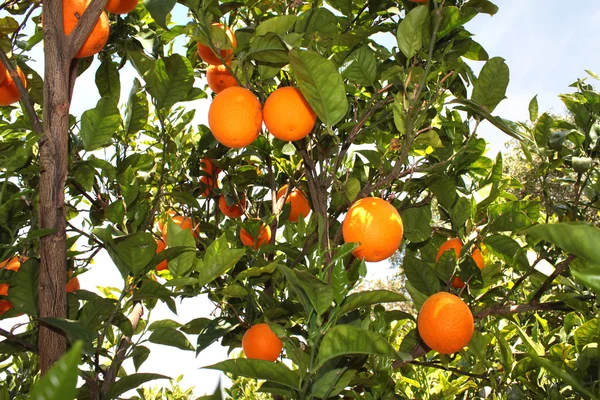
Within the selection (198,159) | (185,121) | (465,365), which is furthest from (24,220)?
(465,365)

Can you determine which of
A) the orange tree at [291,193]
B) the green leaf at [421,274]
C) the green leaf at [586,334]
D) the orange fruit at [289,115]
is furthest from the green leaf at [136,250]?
the green leaf at [586,334]

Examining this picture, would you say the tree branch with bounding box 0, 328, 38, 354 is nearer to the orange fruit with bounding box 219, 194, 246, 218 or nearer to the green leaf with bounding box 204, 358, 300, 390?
the green leaf with bounding box 204, 358, 300, 390

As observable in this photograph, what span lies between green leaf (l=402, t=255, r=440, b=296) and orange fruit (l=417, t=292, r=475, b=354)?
0.53 feet

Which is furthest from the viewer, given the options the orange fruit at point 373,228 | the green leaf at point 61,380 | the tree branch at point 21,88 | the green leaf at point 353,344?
the orange fruit at point 373,228

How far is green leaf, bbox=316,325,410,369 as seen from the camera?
2.44 feet

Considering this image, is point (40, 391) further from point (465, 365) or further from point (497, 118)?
point (465, 365)

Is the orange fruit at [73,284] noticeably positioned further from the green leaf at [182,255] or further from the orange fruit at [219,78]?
the orange fruit at [219,78]

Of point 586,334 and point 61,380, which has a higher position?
point 586,334

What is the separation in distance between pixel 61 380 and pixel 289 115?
3.35 feet

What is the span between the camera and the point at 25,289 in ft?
3.92

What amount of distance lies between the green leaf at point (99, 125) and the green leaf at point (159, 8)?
36 centimetres

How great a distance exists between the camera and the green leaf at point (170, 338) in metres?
1.34

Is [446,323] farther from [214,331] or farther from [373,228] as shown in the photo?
[214,331]

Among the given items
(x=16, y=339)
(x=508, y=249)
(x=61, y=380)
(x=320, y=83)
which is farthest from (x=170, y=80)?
(x=61, y=380)
